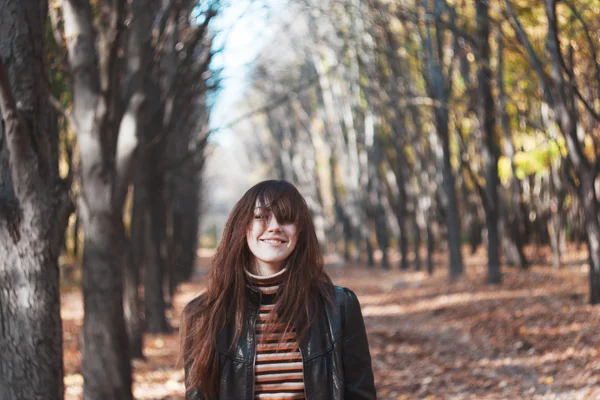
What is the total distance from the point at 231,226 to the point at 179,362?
531 mm

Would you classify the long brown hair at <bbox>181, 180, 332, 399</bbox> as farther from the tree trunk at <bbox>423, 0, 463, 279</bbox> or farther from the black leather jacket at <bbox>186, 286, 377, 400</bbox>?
the tree trunk at <bbox>423, 0, 463, 279</bbox>

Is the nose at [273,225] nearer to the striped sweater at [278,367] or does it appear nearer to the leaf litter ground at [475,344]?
the striped sweater at [278,367]

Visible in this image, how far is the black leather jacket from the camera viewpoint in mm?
2734

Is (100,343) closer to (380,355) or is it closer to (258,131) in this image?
(380,355)

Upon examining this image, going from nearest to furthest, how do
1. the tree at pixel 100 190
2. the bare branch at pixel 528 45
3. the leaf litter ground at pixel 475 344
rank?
the tree at pixel 100 190
the leaf litter ground at pixel 475 344
the bare branch at pixel 528 45

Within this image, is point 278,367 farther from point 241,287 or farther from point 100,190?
point 100,190

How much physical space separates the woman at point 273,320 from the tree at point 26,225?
1.97 metres

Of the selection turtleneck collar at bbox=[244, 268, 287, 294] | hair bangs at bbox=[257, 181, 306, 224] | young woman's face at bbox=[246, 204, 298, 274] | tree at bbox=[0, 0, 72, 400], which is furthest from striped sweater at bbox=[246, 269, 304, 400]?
tree at bbox=[0, 0, 72, 400]

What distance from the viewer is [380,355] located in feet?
35.9

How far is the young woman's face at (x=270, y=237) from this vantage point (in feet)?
9.36

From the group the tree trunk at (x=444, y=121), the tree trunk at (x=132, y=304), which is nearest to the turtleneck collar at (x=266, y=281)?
the tree trunk at (x=132, y=304)

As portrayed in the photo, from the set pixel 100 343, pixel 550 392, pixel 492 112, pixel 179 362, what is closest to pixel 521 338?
pixel 550 392

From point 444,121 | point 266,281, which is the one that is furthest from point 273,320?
point 444,121

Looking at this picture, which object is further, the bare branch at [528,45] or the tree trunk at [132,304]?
the tree trunk at [132,304]
